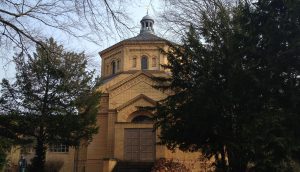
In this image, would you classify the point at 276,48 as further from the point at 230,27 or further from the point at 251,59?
the point at 230,27

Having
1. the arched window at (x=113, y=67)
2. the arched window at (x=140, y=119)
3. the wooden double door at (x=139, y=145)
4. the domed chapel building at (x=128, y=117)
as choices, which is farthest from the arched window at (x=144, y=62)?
the wooden double door at (x=139, y=145)

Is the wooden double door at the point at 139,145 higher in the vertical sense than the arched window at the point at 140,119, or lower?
lower

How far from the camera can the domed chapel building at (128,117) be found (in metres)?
29.5

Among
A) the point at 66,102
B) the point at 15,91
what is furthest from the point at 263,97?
the point at 15,91

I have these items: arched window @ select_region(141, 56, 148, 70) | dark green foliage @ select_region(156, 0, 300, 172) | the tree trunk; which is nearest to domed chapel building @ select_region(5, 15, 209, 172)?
arched window @ select_region(141, 56, 148, 70)

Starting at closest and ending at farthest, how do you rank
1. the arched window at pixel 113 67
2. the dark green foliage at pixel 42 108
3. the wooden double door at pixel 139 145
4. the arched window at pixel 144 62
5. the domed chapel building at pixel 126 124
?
the dark green foliage at pixel 42 108
the domed chapel building at pixel 126 124
the wooden double door at pixel 139 145
the arched window at pixel 144 62
the arched window at pixel 113 67

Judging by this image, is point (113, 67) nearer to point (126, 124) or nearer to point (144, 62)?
point (144, 62)

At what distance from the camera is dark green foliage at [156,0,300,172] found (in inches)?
494

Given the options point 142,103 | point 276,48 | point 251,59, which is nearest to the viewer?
point 276,48

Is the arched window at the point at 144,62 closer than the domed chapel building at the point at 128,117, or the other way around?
the domed chapel building at the point at 128,117

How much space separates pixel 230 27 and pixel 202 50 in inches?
54.5

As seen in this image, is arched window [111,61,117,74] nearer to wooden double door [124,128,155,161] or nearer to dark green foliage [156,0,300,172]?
wooden double door [124,128,155,161]

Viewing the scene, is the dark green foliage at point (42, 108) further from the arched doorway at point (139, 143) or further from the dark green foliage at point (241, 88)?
the dark green foliage at point (241, 88)

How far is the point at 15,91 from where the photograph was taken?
1048 inches
